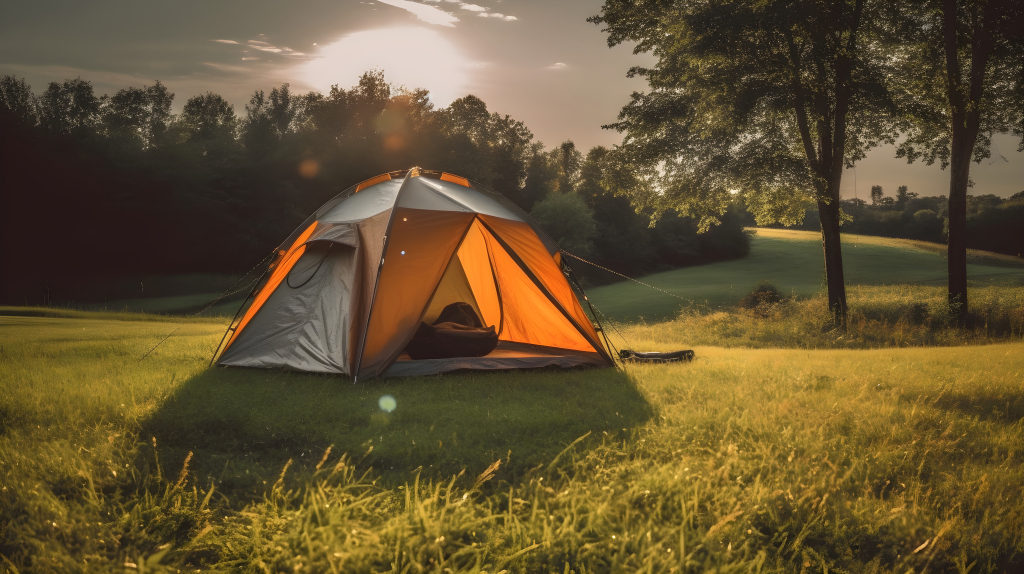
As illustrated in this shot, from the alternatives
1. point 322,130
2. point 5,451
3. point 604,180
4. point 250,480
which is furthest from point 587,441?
point 322,130

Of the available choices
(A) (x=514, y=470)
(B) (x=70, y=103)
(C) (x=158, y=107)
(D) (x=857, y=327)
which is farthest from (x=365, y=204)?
(C) (x=158, y=107)

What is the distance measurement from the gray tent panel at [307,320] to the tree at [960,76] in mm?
12644

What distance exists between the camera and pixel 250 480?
3.54 metres

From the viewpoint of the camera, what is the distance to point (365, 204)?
24.3 ft

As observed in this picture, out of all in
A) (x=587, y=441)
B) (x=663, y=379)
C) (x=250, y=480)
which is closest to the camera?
(x=250, y=480)

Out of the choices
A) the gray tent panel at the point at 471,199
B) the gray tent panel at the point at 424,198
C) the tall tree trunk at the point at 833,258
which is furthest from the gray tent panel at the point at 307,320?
the tall tree trunk at the point at 833,258

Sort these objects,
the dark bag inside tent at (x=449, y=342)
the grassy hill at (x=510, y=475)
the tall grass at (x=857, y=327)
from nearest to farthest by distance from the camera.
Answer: the grassy hill at (x=510, y=475) → the dark bag inside tent at (x=449, y=342) → the tall grass at (x=857, y=327)

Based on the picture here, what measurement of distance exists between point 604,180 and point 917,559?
43.8ft

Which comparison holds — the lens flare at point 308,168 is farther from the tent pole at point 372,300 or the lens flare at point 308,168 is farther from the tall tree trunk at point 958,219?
the tall tree trunk at point 958,219

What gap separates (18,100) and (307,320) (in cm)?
4016

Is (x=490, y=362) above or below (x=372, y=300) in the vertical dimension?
below

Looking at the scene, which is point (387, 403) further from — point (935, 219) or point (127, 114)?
point (935, 219)

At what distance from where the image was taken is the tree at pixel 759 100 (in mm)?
11719

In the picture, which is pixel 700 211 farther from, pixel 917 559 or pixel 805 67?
pixel 917 559
